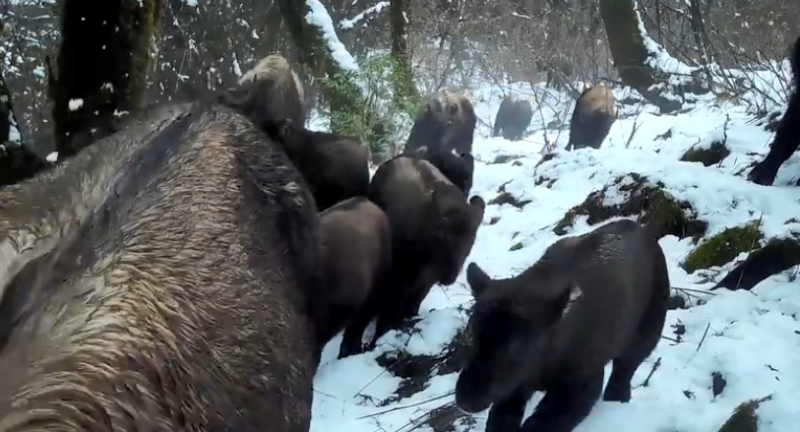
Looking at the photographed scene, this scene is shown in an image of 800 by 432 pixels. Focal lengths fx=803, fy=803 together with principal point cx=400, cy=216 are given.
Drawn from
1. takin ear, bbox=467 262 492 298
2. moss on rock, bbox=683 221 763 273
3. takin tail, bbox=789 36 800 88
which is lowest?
moss on rock, bbox=683 221 763 273

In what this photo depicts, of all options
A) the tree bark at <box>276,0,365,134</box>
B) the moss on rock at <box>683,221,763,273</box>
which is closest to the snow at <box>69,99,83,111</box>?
the moss on rock at <box>683,221,763,273</box>

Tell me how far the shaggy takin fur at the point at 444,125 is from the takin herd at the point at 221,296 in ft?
20.5

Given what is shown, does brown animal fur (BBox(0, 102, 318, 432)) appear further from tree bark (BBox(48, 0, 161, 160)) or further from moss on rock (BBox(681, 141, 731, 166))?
moss on rock (BBox(681, 141, 731, 166))

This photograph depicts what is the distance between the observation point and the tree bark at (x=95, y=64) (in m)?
4.89

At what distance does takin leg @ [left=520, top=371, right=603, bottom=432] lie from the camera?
4.09 metres

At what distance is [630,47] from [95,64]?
1207 centimetres

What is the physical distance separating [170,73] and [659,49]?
30.2 ft

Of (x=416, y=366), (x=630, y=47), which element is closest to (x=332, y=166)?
(x=416, y=366)

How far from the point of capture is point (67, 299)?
1768mm

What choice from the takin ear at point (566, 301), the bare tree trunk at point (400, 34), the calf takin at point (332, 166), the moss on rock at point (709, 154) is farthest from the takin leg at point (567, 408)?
the bare tree trunk at point (400, 34)

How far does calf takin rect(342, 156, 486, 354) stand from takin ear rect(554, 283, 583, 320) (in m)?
1.96

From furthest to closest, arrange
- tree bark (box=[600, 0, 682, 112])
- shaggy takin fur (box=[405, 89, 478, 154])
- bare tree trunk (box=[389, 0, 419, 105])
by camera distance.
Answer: tree bark (box=[600, 0, 682, 112]), bare tree trunk (box=[389, 0, 419, 105]), shaggy takin fur (box=[405, 89, 478, 154])

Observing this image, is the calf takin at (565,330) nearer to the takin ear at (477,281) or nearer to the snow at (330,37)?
the takin ear at (477,281)

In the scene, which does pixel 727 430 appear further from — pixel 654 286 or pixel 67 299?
pixel 67 299
